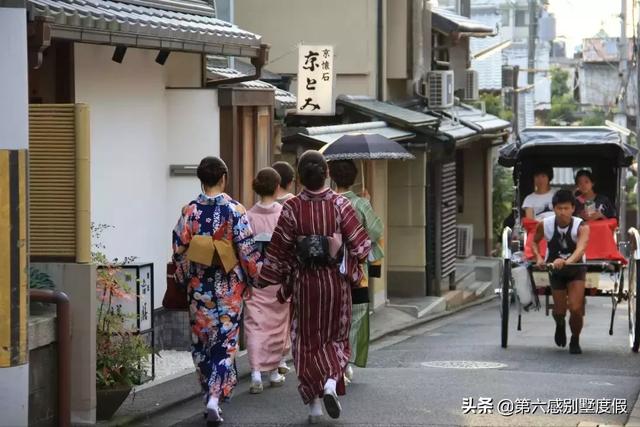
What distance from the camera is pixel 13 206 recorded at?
7527mm

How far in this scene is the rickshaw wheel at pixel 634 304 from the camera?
13.1 meters

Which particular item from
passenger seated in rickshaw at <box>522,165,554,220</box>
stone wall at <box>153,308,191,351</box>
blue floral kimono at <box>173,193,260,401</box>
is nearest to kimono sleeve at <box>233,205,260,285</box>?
blue floral kimono at <box>173,193,260,401</box>

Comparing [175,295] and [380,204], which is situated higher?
[380,204]

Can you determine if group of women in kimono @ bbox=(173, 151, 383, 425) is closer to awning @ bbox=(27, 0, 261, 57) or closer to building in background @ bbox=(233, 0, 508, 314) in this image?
awning @ bbox=(27, 0, 261, 57)

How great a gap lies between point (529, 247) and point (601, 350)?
4.66ft

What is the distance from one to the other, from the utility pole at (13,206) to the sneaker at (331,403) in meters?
2.35

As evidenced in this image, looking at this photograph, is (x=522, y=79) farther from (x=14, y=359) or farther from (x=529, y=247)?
(x=14, y=359)

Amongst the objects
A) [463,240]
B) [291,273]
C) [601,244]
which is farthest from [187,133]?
[463,240]

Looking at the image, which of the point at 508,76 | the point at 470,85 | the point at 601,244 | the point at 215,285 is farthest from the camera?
the point at 508,76

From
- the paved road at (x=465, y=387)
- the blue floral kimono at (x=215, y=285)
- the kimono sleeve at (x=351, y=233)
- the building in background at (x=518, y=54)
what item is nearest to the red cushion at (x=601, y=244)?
the paved road at (x=465, y=387)

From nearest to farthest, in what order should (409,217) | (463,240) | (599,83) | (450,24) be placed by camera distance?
(409,217) → (450,24) → (463,240) → (599,83)

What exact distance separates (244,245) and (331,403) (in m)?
1.36

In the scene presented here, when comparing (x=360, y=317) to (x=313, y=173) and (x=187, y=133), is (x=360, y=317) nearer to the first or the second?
(x=313, y=173)

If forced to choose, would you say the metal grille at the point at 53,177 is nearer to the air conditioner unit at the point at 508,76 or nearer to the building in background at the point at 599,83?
the air conditioner unit at the point at 508,76
